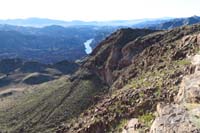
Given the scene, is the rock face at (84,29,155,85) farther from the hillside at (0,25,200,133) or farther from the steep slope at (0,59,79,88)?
the steep slope at (0,59,79,88)

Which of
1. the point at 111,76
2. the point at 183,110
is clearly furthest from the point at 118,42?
the point at 183,110

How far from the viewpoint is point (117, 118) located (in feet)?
89.8

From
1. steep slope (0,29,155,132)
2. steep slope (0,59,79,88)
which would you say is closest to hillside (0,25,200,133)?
steep slope (0,29,155,132)

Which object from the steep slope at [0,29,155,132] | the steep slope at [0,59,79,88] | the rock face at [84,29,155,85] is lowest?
the steep slope at [0,59,79,88]

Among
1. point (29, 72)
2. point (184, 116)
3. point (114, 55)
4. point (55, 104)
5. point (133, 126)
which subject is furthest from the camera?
point (29, 72)

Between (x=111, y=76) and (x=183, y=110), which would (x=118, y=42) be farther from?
(x=183, y=110)

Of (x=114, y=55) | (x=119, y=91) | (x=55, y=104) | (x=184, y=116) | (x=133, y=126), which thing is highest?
(x=184, y=116)

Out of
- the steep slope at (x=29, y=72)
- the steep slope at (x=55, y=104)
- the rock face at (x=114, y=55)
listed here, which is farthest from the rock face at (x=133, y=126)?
the steep slope at (x=29, y=72)

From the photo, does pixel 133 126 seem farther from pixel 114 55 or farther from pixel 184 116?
pixel 114 55

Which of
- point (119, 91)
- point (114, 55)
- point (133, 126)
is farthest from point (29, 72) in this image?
point (133, 126)

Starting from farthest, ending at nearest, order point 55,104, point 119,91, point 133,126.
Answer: point 55,104, point 119,91, point 133,126

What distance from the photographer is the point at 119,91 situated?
3709 centimetres

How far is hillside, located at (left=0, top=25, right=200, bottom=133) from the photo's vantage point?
25.8 meters

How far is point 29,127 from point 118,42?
2158 cm
